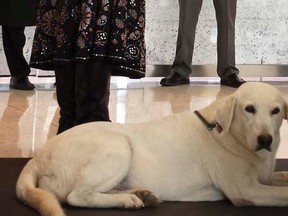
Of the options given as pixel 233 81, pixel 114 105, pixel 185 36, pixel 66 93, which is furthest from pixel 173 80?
pixel 66 93

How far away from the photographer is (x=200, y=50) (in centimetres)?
594

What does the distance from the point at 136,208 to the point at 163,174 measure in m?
0.17

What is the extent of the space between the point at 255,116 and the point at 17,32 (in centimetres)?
317

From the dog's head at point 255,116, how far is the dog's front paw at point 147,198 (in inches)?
12.6

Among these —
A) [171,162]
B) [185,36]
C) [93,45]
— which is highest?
[93,45]

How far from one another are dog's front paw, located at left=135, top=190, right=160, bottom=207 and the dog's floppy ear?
0.32 metres

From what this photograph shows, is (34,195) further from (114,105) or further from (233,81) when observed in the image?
(233,81)

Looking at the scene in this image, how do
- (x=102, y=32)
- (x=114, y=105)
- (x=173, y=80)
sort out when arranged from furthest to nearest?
1. (x=173, y=80)
2. (x=114, y=105)
3. (x=102, y=32)

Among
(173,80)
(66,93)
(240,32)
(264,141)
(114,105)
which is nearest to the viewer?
(264,141)

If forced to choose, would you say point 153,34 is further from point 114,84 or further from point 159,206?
point 159,206

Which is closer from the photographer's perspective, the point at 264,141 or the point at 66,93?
the point at 264,141

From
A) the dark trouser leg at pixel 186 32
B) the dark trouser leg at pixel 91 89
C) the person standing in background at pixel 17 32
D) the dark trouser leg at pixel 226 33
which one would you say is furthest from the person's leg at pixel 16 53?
the dark trouser leg at pixel 91 89

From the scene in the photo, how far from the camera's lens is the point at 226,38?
5207 millimetres

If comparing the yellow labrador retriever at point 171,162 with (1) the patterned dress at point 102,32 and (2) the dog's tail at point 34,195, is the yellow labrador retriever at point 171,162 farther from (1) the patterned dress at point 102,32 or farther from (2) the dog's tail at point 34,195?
(1) the patterned dress at point 102,32
